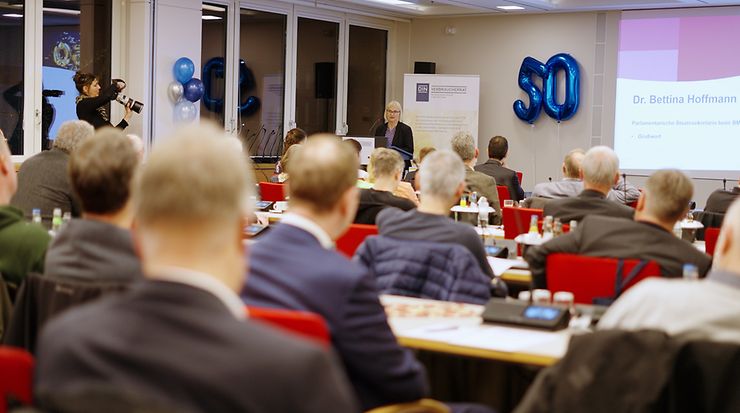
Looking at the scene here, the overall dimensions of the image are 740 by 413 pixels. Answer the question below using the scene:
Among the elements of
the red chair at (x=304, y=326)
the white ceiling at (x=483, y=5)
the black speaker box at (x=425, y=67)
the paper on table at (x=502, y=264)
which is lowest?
the paper on table at (x=502, y=264)

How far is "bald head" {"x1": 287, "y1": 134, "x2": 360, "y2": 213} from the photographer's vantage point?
2.87 m

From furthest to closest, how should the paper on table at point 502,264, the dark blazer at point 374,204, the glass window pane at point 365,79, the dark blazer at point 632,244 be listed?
the glass window pane at point 365,79 → the dark blazer at point 374,204 → the paper on table at point 502,264 → the dark blazer at point 632,244

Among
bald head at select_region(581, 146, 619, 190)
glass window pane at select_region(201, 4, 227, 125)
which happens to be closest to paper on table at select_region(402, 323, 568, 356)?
bald head at select_region(581, 146, 619, 190)

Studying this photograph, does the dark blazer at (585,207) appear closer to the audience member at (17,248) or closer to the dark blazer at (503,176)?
the audience member at (17,248)

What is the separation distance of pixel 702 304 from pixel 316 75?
12872mm

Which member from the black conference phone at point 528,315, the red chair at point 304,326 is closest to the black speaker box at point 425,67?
the black conference phone at point 528,315

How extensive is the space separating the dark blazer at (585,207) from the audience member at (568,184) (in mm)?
1542

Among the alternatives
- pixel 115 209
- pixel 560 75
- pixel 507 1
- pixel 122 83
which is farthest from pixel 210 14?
pixel 115 209

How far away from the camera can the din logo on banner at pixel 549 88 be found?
14.9 metres

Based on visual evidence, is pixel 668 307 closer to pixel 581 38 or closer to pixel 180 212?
pixel 180 212

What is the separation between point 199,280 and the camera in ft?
5.47

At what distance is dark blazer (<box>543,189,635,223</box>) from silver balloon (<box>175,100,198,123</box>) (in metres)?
6.82

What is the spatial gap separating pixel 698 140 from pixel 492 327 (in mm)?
11247

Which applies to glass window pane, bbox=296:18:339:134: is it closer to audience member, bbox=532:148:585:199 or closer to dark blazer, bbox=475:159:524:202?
dark blazer, bbox=475:159:524:202
